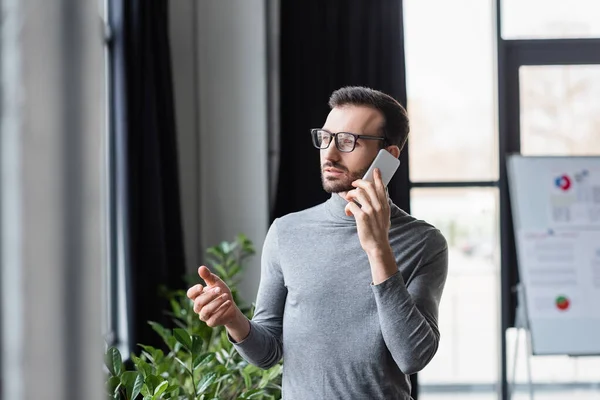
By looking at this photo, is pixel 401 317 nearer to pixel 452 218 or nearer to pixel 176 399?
pixel 176 399

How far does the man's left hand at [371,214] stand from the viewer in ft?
4.88

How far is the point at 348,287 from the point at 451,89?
305cm

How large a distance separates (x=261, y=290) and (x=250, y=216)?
7.45 ft

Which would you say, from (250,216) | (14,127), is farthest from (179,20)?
(14,127)

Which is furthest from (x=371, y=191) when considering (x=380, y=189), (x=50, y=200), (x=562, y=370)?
(x=562, y=370)

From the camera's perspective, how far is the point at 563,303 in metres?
3.98

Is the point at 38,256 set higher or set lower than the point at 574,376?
higher

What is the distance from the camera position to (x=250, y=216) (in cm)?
401

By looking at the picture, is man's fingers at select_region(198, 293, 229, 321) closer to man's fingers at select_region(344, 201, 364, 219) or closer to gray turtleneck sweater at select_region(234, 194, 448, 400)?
gray turtleneck sweater at select_region(234, 194, 448, 400)

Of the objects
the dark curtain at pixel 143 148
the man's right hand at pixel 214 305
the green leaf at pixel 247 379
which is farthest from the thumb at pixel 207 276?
the dark curtain at pixel 143 148

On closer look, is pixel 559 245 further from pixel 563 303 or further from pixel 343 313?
pixel 343 313

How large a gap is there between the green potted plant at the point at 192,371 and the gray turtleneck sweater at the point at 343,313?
0.27m

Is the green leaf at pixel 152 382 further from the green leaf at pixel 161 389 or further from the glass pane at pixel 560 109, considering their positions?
the glass pane at pixel 560 109

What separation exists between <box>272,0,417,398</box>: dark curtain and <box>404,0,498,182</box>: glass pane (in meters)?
0.34
